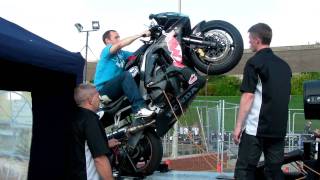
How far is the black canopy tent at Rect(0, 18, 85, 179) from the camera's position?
4.41 meters

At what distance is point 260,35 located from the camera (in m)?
4.74

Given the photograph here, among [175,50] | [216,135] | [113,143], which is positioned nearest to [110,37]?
[175,50]

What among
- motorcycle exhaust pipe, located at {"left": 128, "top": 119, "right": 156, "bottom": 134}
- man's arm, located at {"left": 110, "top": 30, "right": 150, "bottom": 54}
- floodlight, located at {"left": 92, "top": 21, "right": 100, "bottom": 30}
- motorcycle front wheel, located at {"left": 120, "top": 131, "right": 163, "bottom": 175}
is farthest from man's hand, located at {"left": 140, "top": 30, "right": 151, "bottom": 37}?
floodlight, located at {"left": 92, "top": 21, "right": 100, "bottom": 30}

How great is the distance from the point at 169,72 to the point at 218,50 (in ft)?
1.99

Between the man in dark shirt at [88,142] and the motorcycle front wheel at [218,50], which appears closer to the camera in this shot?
the man in dark shirt at [88,142]

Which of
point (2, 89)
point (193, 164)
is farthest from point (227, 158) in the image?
point (2, 89)

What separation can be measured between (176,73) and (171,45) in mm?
303

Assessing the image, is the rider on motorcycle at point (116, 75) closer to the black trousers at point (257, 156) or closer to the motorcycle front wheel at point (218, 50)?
the motorcycle front wheel at point (218, 50)

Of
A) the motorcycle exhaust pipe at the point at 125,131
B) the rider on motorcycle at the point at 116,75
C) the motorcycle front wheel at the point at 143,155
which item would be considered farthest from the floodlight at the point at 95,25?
the motorcycle front wheel at the point at 143,155

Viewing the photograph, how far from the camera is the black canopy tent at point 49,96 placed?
4.41 m

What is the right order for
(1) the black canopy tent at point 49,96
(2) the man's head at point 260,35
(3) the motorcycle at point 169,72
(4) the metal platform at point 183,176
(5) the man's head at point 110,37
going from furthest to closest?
1. (5) the man's head at point 110,37
2. (3) the motorcycle at point 169,72
3. (4) the metal platform at point 183,176
4. (2) the man's head at point 260,35
5. (1) the black canopy tent at point 49,96

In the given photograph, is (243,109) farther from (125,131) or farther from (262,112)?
(125,131)

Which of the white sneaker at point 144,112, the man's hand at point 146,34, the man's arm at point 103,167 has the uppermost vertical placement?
the man's hand at point 146,34

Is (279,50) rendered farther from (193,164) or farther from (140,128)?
(140,128)
